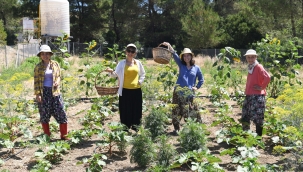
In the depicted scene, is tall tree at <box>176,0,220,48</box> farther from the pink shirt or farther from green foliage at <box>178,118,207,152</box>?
green foliage at <box>178,118,207,152</box>

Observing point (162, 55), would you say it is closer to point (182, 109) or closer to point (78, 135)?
point (182, 109)

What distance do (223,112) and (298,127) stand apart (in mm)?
1720

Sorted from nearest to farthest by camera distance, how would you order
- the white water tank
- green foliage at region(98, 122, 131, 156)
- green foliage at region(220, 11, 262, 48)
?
green foliage at region(98, 122, 131, 156)
the white water tank
green foliage at region(220, 11, 262, 48)

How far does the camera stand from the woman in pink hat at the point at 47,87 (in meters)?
5.09

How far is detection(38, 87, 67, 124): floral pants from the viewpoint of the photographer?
5176mm

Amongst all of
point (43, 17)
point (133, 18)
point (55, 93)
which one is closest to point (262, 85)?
point (55, 93)

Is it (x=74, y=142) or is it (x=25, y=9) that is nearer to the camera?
(x=74, y=142)

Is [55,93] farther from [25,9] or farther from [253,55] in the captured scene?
[25,9]

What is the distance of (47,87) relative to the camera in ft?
16.9

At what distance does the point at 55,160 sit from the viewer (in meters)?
4.52

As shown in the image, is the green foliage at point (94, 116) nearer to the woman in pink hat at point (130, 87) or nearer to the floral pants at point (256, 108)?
the woman in pink hat at point (130, 87)

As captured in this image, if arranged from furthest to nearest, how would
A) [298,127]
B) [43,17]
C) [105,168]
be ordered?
1. [43,17]
2. [105,168]
3. [298,127]

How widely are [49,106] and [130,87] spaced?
3.85 feet

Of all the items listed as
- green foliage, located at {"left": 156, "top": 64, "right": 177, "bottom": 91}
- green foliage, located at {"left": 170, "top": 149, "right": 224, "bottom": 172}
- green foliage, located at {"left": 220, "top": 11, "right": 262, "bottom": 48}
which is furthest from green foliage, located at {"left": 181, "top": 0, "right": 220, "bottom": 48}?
green foliage, located at {"left": 170, "top": 149, "right": 224, "bottom": 172}
